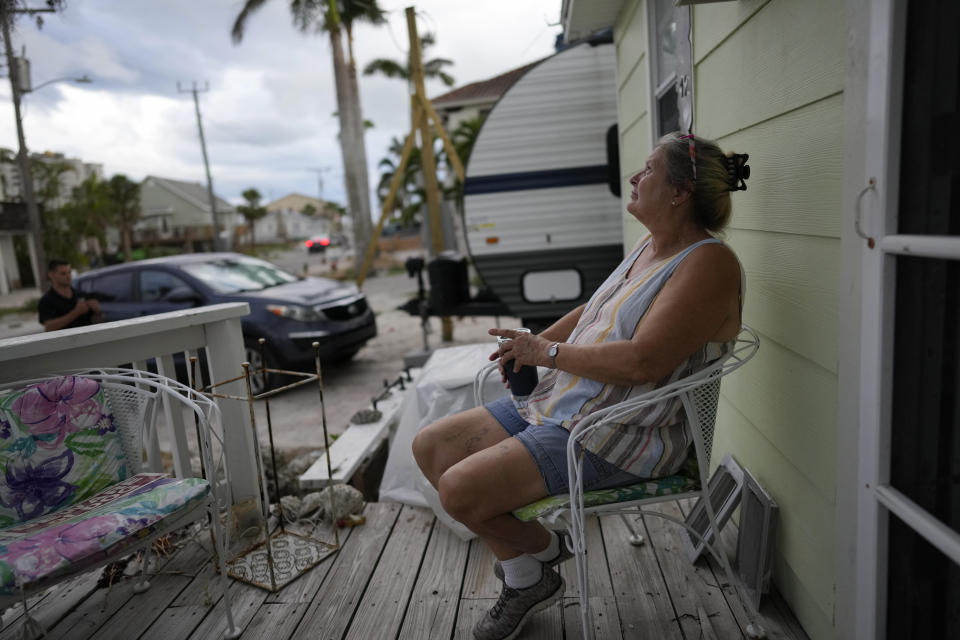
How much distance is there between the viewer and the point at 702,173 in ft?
5.15

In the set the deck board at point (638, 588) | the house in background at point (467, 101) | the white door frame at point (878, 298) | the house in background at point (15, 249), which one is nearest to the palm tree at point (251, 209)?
the house in background at point (15, 249)

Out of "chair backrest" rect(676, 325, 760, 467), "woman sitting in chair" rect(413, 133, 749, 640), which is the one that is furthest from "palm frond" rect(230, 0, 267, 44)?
"chair backrest" rect(676, 325, 760, 467)

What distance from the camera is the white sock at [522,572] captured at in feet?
5.46

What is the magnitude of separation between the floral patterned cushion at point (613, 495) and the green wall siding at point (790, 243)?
33 centimetres

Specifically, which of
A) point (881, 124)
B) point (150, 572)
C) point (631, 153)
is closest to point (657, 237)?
point (881, 124)

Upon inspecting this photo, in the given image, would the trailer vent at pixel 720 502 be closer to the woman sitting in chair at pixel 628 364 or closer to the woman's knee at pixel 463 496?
the woman sitting in chair at pixel 628 364

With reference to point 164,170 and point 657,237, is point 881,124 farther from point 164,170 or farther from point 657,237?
point 164,170

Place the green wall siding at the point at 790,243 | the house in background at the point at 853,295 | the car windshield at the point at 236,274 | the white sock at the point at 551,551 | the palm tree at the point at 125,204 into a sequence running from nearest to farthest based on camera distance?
1. the house in background at the point at 853,295
2. the green wall siding at the point at 790,243
3. the white sock at the point at 551,551
4. the car windshield at the point at 236,274
5. the palm tree at the point at 125,204

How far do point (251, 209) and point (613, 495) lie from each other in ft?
157

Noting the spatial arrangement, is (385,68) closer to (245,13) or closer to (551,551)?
(245,13)

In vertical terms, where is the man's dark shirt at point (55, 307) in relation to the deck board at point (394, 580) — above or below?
above

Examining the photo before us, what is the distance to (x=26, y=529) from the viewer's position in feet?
5.41

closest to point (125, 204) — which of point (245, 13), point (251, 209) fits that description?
point (251, 209)

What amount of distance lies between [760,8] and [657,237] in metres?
0.67
